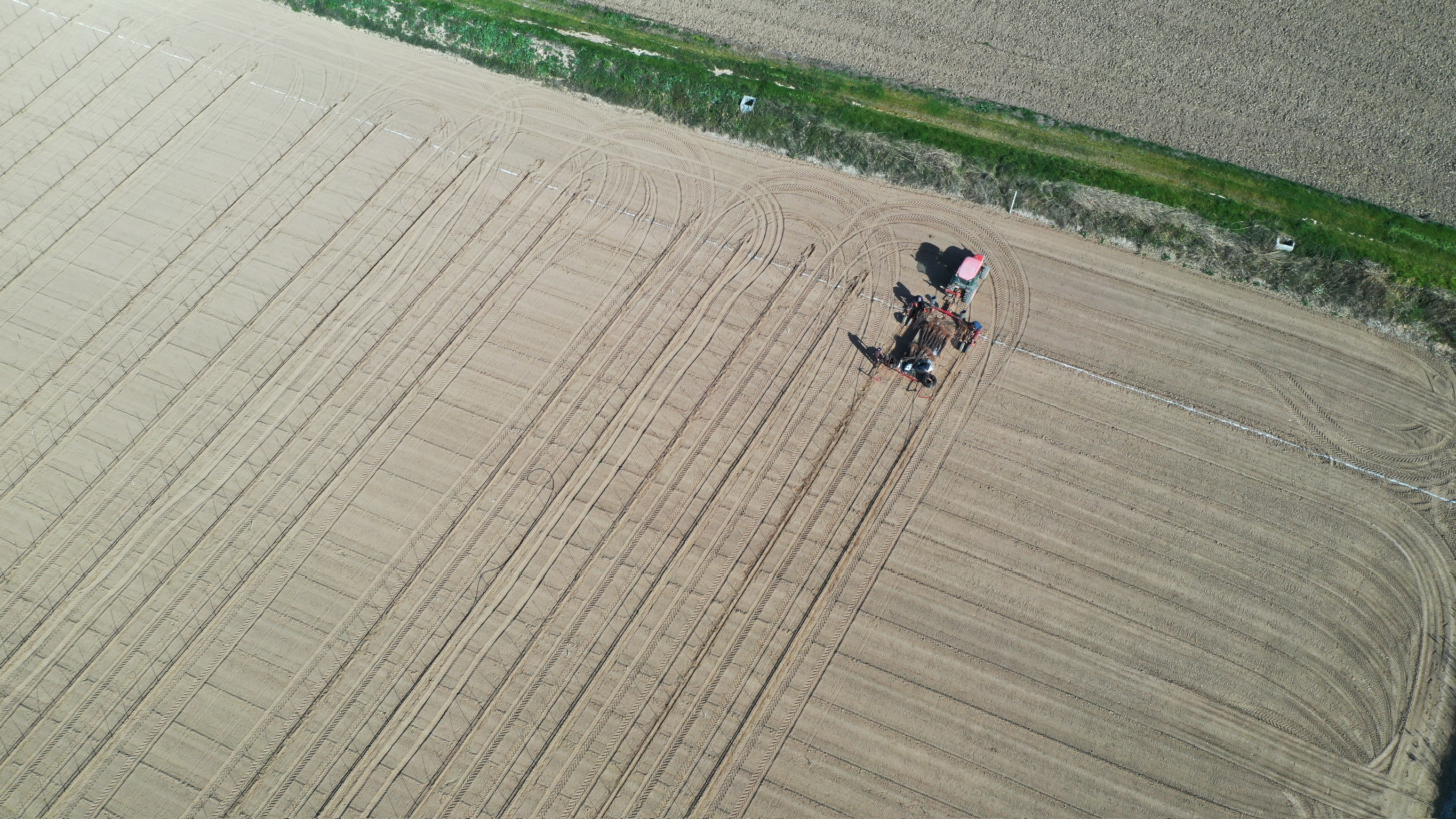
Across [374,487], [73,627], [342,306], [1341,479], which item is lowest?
[73,627]

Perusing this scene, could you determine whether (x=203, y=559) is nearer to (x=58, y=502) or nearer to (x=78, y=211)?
(x=58, y=502)

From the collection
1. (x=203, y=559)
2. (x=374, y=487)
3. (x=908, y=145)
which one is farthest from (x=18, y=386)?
(x=908, y=145)

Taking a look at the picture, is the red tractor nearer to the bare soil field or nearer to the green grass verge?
the green grass verge

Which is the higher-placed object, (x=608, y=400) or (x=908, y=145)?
(x=908, y=145)

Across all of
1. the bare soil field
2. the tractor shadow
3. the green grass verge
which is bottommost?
the tractor shadow

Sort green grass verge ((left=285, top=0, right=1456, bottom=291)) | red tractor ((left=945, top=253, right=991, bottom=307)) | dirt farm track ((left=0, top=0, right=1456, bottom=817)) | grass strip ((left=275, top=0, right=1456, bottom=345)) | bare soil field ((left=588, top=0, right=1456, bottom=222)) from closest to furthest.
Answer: dirt farm track ((left=0, top=0, right=1456, bottom=817)) < red tractor ((left=945, top=253, right=991, bottom=307)) < grass strip ((left=275, top=0, right=1456, bottom=345)) < green grass verge ((left=285, top=0, right=1456, bottom=291)) < bare soil field ((left=588, top=0, right=1456, bottom=222))

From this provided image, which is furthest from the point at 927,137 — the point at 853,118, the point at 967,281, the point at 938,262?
the point at 967,281

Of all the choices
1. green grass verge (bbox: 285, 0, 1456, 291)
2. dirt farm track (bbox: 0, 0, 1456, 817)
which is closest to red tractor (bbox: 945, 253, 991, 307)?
dirt farm track (bbox: 0, 0, 1456, 817)

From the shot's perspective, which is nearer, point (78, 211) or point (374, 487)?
point (374, 487)
